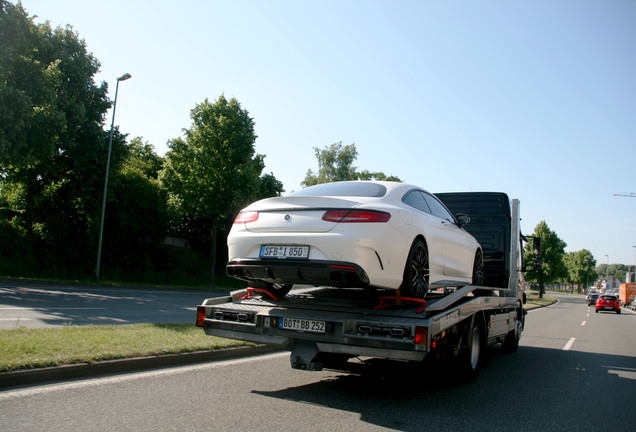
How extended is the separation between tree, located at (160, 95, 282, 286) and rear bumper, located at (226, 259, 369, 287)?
24.9 m

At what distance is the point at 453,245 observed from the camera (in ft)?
21.6

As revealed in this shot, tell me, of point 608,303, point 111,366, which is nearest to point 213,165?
point 111,366

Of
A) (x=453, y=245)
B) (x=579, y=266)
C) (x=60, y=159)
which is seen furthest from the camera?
(x=579, y=266)

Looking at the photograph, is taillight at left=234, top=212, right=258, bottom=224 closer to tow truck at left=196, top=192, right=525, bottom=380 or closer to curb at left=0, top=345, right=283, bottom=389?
tow truck at left=196, top=192, right=525, bottom=380

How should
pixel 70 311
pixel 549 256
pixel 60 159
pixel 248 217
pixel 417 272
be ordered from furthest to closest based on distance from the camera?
pixel 549 256, pixel 60 159, pixel 70 311, pixel 417 272, pixel 248 217

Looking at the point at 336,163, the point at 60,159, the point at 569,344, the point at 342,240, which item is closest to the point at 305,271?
the point at 342,240

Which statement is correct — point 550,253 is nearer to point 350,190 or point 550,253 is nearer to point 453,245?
point 453,245

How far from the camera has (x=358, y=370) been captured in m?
6.77

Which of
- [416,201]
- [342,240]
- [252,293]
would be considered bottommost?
[252,293]

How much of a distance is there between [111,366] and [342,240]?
124 inches

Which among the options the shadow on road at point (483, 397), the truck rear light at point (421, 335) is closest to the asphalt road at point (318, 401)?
the shadow on road at point (483, 397)

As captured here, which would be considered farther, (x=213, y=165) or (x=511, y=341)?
(x=213, y=165)

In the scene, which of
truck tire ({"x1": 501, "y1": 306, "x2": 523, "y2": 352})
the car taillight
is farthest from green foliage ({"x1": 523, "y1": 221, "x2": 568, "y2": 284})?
the car taillight

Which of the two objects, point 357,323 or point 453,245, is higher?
point 453,245
